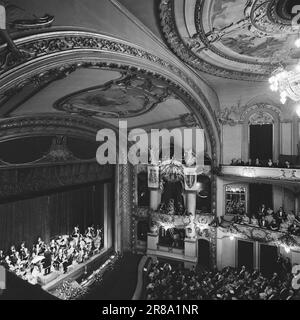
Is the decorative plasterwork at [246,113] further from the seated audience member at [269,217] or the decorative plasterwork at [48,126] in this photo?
the decorative plasterwork at [48,126]

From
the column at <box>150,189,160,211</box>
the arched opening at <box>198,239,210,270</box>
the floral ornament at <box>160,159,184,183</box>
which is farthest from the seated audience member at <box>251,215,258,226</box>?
the column at <box>150,189,160,211</box>

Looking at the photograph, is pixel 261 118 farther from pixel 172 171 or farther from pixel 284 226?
pixel 172 171

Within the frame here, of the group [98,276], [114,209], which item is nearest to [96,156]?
[114,209]

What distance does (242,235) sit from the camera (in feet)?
43.0

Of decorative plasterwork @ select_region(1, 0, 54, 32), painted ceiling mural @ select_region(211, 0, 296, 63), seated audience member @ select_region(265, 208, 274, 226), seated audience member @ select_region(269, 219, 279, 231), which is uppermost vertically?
painted ceiling mural @ select_region(211, 0, 296, 63)

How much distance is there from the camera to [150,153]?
51.1 feet

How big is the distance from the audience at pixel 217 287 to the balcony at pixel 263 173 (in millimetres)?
3981

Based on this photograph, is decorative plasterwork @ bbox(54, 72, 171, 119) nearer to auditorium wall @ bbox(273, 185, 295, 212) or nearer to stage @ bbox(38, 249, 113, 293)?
stage @ bbox(38, 249, 113, 293)

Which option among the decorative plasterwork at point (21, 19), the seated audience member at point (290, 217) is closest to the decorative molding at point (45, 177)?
the decorative plasterwork at point (21, 19)

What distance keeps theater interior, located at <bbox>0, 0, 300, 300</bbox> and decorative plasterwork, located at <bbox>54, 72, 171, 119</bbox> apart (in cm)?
8

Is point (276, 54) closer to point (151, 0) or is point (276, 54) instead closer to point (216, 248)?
point (151, 0)

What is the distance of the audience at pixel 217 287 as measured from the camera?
9742 mm
